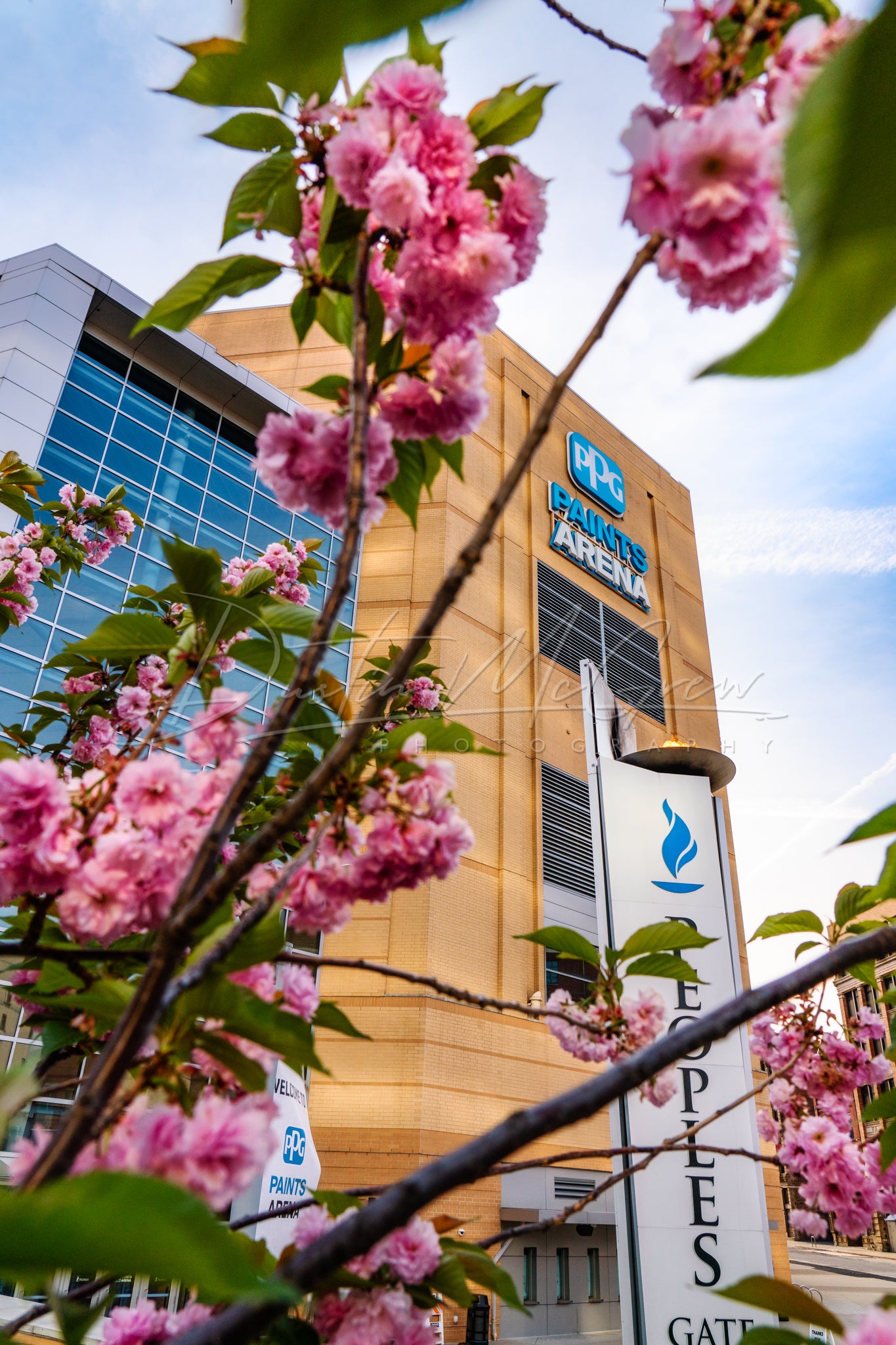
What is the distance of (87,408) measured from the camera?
441 inches

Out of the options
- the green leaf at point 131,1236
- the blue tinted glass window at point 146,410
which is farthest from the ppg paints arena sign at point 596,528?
the green leaf at point 131,1236

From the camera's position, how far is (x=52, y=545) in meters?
3.77

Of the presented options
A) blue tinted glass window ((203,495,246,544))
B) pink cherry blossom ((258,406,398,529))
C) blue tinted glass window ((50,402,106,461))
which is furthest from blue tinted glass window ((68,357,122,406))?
pink cherry blossom ((258,406,398,529))

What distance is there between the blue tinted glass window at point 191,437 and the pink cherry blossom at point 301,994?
12542 mm

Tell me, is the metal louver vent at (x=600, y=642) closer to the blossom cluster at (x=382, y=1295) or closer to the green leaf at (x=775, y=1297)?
the blossom cluster at (x=382, y=1295)

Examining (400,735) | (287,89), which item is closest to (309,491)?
(400,735)

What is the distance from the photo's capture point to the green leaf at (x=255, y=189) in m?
0.96

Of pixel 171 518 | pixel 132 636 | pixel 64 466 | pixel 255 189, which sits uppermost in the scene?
pixel 171 518

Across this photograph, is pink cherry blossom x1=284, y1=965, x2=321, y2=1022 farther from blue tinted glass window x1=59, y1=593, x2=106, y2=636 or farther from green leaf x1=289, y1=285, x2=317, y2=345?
blue tinted glass window x1=59, y1=593, x2=106, y2=636

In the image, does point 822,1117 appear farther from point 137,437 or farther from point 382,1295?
point 137,437

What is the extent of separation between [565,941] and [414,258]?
1.13 meters

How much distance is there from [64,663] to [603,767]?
5113 mm

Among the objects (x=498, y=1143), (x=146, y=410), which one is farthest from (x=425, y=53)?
(x=146, y=410)

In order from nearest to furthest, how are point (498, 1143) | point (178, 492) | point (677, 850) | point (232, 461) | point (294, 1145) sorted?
point (498, 1143)
point (294, 1145)
point (677, 850)
point (178, 492)
point (232, 461)
